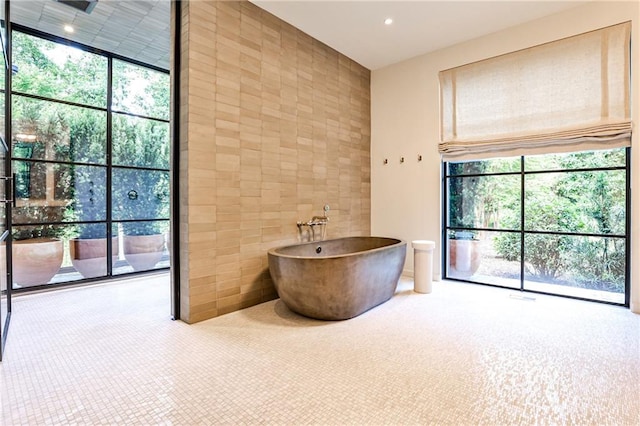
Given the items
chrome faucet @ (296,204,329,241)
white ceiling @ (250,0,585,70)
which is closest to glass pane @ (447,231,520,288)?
chrome faucet @ (296,204,329,241)

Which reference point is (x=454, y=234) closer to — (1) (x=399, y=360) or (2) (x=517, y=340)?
(2) (x=517, y=340)

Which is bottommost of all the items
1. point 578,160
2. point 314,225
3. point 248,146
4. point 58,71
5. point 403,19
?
point 314,225

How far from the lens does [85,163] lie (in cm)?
424

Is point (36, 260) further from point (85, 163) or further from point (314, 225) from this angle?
point (314, 225)

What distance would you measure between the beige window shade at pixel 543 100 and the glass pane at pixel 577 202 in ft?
1.19

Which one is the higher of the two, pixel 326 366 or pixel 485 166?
pixel 485 166

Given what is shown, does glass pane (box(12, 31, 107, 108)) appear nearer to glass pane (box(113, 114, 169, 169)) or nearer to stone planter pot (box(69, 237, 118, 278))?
glass pane (box(113, 114, 169, 169))

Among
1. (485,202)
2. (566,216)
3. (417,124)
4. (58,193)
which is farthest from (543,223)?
(58,193)

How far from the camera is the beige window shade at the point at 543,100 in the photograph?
10.5 feet

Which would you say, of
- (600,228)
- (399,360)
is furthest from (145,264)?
(600,228)

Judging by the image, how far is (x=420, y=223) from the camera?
454 centimetres

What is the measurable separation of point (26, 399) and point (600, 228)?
502cm

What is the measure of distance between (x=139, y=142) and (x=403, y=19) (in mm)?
3997

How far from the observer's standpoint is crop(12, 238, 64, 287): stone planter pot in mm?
3729
